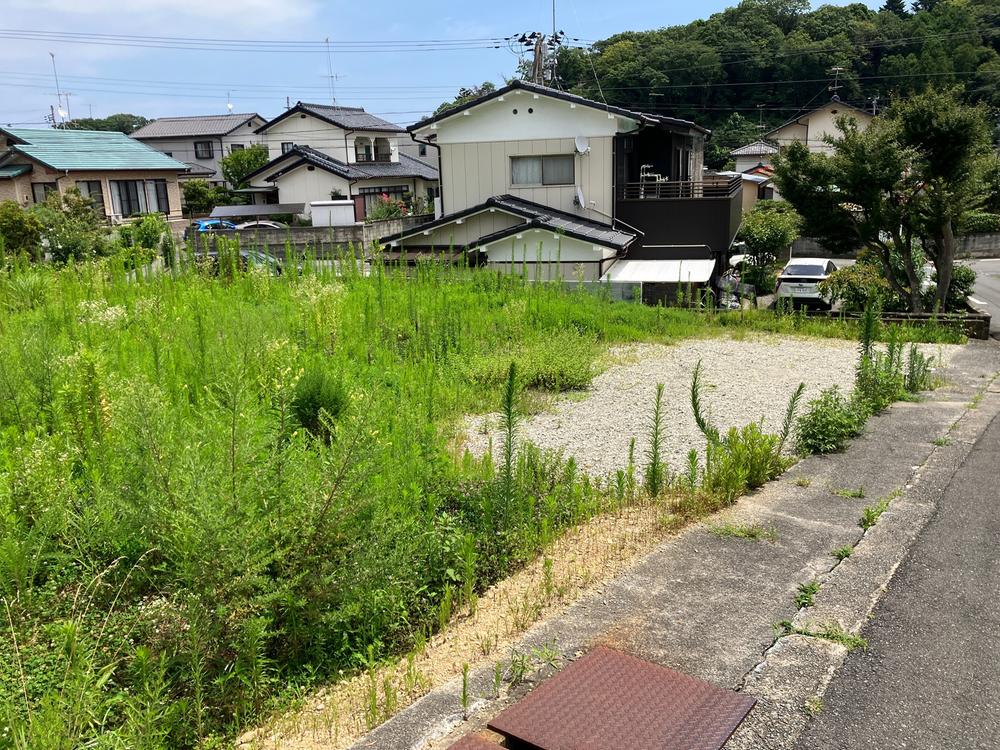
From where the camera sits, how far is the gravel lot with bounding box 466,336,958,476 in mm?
6055

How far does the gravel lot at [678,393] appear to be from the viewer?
605 centimetres

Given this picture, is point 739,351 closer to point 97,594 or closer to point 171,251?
point 171,251

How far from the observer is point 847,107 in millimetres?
40750

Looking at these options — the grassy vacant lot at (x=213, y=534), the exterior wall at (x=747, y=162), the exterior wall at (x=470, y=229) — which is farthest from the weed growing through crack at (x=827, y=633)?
the exterior wall at (x=747, y=162)

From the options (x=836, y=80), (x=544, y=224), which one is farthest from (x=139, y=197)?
(x=836, y=80)

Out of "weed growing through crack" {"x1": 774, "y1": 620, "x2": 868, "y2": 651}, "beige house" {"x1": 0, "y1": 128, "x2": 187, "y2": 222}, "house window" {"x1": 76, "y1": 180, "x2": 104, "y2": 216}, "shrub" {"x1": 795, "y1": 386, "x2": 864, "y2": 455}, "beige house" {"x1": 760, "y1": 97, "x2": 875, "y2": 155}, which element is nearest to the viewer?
"weed growing through crack" {"x1": 774, "y1": 620, "x2": 868, "y2": 651}

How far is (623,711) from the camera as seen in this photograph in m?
2.57

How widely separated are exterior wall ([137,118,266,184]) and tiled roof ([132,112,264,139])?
29 centimetres

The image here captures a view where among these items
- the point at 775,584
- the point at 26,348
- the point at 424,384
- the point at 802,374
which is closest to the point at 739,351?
the point at 802,374

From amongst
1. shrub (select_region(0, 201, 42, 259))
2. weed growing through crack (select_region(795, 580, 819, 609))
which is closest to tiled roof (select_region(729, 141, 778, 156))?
shrub (select_region(0, 201, 42, 259))

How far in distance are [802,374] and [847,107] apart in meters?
38.4

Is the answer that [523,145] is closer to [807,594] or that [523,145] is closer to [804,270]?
[804,270]

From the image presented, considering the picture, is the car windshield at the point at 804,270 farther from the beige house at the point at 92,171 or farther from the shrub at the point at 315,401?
the beige house at the point at 92,171

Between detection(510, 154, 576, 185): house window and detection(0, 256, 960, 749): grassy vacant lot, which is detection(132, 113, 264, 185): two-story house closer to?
detection(510, 154, 576, 185): house window
